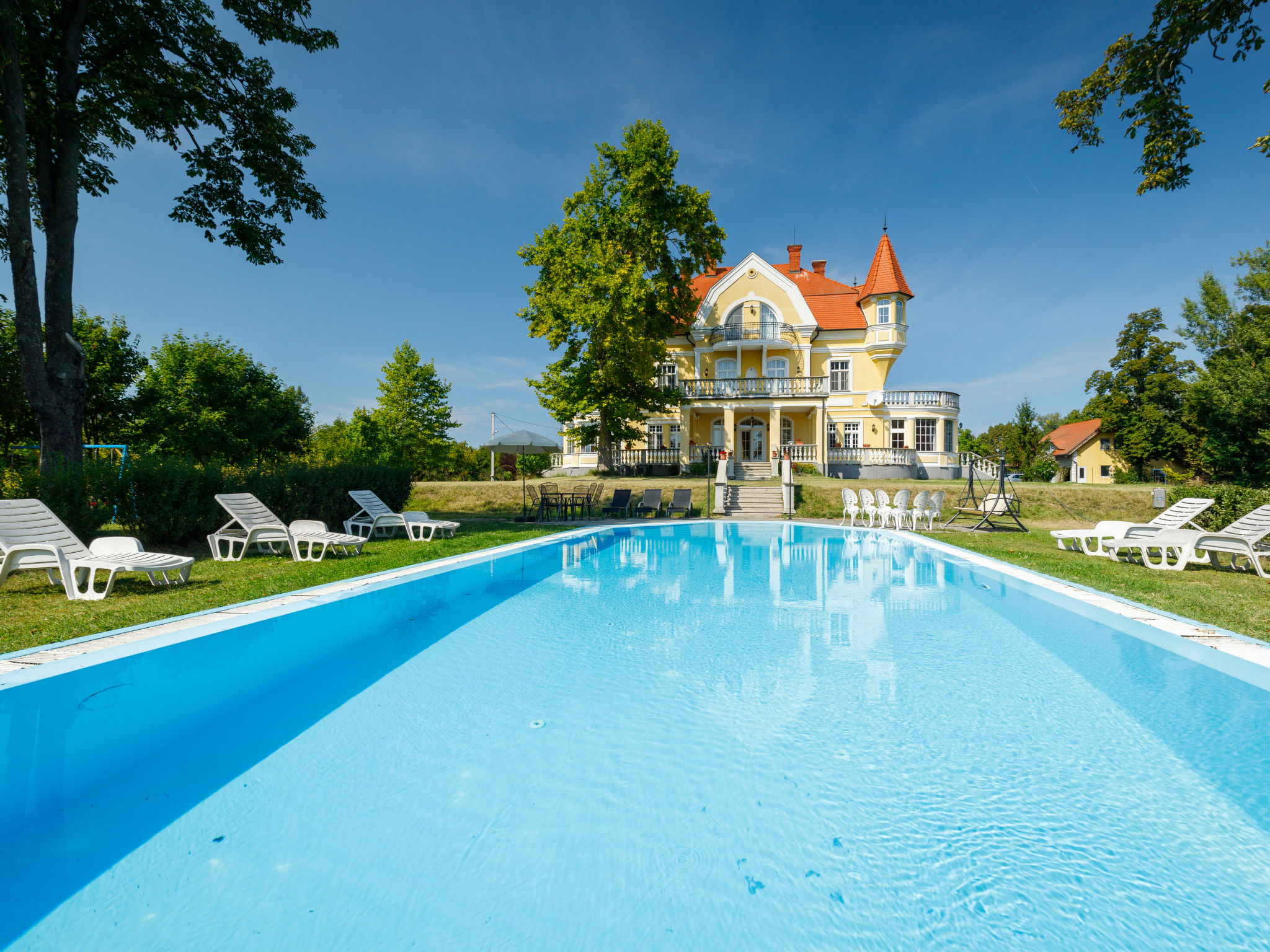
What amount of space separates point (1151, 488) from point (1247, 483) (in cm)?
1114

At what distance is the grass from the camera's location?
4.71 metres

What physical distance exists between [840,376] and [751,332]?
5.93 meters

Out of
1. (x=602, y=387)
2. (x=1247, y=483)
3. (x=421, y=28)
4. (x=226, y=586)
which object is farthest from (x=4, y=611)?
(x=1247, y=483)

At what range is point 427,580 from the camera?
778 cm

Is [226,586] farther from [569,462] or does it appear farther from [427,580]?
[569,462]

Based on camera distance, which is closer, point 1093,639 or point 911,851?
point 911,851

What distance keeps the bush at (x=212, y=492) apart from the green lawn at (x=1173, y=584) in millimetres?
13848

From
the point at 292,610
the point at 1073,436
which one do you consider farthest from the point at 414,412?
the point at 1073,436

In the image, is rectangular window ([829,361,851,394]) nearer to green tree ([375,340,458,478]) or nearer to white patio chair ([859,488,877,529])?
white patio chair ([859,488,877,529])

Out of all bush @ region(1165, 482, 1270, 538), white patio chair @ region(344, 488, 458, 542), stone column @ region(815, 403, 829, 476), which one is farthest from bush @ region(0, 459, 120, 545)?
stone column @ region(815, 403, 829, 476)

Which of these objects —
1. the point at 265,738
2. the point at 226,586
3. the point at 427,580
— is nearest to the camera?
the point at 265,738

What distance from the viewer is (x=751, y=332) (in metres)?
33.0

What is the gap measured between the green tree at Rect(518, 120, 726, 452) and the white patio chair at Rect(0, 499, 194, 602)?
1883 cm

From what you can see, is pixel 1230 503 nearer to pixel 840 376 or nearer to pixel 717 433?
pixel 840 376
